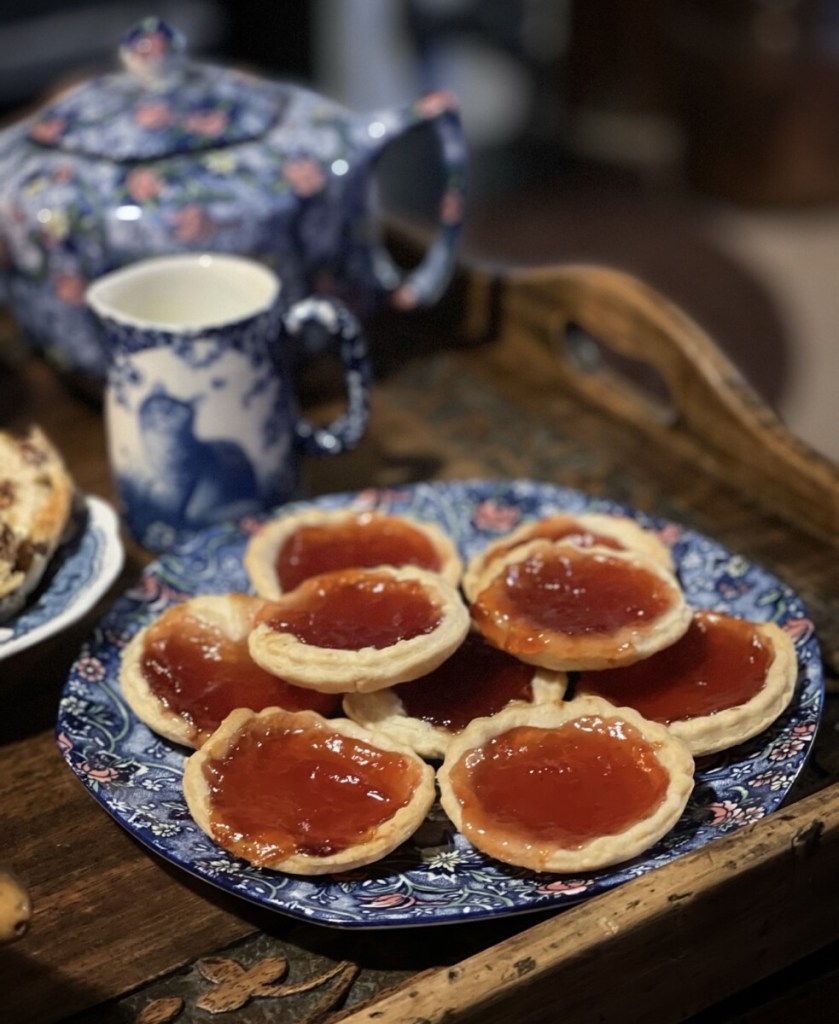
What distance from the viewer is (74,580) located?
1063 millimetres

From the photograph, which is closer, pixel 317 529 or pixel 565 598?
pixel 565 598

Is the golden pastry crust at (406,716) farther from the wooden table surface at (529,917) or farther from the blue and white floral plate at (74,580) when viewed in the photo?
Result: the blue and white floral plate at (74,580)

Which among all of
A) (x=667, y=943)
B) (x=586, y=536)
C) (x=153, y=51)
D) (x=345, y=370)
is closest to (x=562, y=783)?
(x=667, y=943)

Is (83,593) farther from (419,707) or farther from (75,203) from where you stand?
(75,203)

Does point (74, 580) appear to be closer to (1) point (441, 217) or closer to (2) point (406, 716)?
(2) point (406, 716)

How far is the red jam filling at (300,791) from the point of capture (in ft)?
2.66

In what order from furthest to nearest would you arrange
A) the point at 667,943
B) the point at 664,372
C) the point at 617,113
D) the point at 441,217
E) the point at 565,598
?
1. the point at 617,113
2. the point at 441,217
3. the point at 664,372
4. the point at 565,598
5. the point at 667,943

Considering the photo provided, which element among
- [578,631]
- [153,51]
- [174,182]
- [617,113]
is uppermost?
[153,51]

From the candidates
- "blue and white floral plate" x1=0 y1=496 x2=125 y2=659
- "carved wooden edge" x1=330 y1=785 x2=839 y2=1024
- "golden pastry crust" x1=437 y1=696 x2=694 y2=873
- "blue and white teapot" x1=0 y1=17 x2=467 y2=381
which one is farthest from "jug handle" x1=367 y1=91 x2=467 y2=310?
"carved wooden edge" x1=330 y1=785 x2=839 y2=1024

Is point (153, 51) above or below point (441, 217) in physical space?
above

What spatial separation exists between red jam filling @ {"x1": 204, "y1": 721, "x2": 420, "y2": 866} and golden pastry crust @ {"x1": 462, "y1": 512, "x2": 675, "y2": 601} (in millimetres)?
254

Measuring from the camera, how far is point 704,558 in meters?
1.13

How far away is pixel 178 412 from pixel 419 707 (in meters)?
0.41

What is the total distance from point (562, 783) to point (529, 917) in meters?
0.09
